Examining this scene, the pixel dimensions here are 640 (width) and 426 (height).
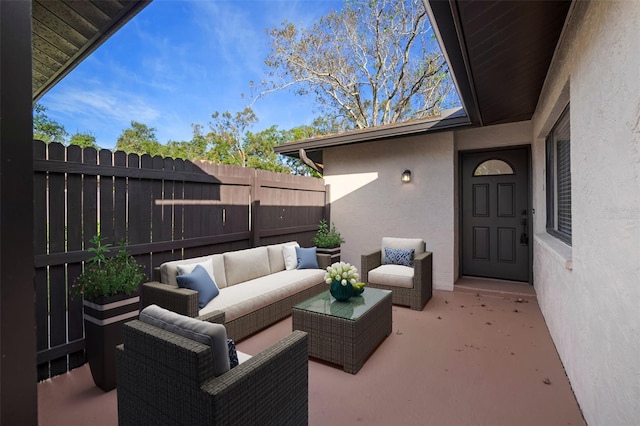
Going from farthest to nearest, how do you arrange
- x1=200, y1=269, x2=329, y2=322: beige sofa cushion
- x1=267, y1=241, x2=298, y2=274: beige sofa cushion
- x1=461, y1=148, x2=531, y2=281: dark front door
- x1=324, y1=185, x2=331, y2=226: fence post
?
x1=324, y1=185, x2=331, y2=226: fence post < x1=461, y1=148, x2=531, y2=281: dark front door < x1=267, y1=241, x2=298, y2=274: beige sofa cushion < x1=200, y1=269, x2=329, y2=322: beige sofa cushion

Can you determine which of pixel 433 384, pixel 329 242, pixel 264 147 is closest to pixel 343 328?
pixel 433 384

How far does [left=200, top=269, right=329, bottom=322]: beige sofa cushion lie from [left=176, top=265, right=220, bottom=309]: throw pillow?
7 cm

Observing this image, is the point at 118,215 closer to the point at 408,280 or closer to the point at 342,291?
the point at 342,291

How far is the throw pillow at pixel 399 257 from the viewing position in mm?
4824

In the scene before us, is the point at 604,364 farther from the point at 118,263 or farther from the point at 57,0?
the point at 57,0

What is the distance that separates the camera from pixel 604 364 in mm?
1703

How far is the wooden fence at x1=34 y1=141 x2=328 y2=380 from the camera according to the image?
2629mm

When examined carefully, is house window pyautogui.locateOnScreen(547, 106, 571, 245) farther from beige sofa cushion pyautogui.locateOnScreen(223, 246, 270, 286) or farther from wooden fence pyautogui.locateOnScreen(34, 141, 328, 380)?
wooden fence pyautogui.locateOnScreen(34, 141, 328, 380)

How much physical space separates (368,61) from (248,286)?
35.2 ft

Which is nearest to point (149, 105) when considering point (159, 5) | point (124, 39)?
point (124, 39)

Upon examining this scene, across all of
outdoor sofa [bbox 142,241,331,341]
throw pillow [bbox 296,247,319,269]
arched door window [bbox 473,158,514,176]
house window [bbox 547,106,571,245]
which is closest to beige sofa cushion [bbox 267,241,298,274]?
outdoor sofa [bbox 142,241,331,341]

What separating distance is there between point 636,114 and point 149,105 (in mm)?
26115

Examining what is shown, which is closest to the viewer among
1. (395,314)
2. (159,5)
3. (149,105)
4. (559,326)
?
(559,326)

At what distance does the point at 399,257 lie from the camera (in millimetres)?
4879
